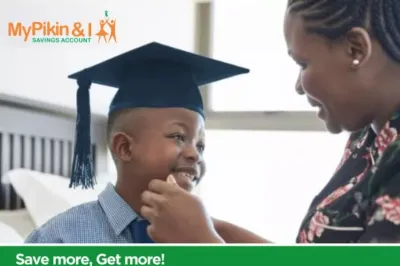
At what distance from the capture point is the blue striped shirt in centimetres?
91

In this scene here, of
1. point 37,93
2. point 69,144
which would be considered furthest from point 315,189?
point 37,93

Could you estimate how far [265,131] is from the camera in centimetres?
189

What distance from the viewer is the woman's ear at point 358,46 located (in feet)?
2.01

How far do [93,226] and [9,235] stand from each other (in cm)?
31

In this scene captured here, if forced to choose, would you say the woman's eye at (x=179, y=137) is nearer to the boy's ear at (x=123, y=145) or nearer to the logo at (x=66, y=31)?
the boy's ear at (x=123, y=145)

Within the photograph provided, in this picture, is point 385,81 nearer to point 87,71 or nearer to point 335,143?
point 87,71

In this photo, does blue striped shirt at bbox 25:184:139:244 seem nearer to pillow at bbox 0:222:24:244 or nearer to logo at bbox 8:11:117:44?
pillow at bbox 0:222:24:244

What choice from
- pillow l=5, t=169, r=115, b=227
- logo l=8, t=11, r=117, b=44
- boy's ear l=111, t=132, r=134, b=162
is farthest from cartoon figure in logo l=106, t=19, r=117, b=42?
boy's ear l=111, t=132, r=134, b=162

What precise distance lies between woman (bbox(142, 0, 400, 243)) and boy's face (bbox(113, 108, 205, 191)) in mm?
189

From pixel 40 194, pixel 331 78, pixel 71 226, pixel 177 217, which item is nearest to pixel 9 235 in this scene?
pixel 40 194

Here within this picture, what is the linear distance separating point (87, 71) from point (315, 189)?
1.03 meters

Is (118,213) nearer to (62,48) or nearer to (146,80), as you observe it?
(146,80)

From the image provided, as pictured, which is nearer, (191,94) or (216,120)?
(191,94)
